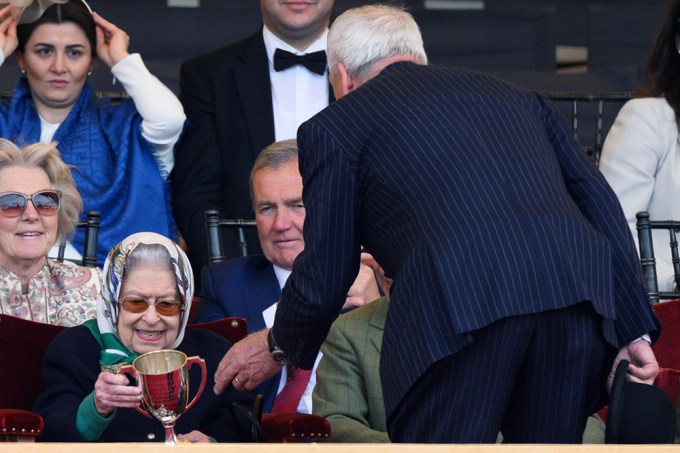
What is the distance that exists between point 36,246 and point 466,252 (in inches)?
59.9

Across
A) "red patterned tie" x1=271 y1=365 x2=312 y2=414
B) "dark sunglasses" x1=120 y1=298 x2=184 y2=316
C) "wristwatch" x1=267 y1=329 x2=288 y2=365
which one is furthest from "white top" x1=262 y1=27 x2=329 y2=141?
"wristwatch" x1=267 y1=329 x2=288 y2=365

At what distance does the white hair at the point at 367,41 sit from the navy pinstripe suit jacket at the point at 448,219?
0.07m

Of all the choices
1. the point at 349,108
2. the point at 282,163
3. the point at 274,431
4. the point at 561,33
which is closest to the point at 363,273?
the point at 282,163

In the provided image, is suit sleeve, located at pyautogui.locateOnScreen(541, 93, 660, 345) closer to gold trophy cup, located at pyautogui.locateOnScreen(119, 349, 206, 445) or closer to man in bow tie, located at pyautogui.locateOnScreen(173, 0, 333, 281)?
gold trophy cup, located at pyautogui.locateOnScreen(119, 349, 206, 445)

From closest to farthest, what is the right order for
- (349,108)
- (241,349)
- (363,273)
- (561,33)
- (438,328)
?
(438,328) < (349,108) < (241,349) < (363,273) < (561,33)

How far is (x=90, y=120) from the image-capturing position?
441 cm

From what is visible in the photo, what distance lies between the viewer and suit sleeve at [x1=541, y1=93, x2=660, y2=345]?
8.62 feet

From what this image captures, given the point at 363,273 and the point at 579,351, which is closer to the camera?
the point at 579,351

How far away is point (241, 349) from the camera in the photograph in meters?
2.89

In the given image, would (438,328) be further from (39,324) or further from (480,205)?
(39,324)

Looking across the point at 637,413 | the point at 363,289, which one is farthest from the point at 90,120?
the point at 637,413

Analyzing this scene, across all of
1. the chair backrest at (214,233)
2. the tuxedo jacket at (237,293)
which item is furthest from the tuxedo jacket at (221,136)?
the tuxedo jacket at (237,293)

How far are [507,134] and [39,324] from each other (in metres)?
1.31

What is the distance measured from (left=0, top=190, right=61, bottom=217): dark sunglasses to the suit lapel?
1041 mm
